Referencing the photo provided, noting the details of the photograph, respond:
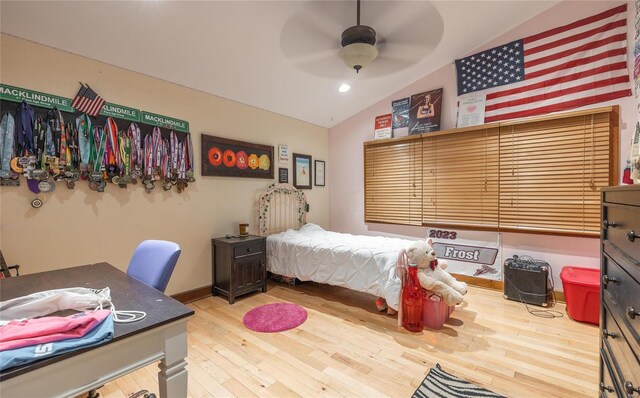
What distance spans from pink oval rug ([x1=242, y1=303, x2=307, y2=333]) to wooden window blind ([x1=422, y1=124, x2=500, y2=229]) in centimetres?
221

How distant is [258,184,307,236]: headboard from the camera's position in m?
3.81

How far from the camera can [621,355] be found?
1019mm

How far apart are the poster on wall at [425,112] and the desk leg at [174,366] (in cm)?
371

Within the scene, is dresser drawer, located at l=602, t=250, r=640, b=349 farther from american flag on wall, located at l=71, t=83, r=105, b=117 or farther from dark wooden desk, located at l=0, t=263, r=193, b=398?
american flag on wall, located at l=71, t=83, r=105, b=117

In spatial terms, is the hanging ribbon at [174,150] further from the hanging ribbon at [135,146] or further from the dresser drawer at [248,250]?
the dresser drawer at [248,250]

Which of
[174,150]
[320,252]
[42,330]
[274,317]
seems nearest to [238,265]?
[274,317]

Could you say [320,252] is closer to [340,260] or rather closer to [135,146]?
[340,260]

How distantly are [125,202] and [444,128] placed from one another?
3.82 meters

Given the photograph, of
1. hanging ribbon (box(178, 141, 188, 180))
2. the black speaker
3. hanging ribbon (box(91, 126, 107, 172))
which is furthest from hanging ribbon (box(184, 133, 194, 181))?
the black speaker

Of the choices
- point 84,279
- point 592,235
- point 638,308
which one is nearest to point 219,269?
point 84,279

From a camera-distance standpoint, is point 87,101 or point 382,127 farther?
point 382,127

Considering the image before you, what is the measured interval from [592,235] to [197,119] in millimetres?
4353

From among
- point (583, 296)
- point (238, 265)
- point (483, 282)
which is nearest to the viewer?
point (583, 296)

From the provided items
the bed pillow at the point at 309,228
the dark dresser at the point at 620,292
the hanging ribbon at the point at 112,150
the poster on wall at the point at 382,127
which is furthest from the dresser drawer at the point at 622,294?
the hanging ribbon at the point at 112,150
